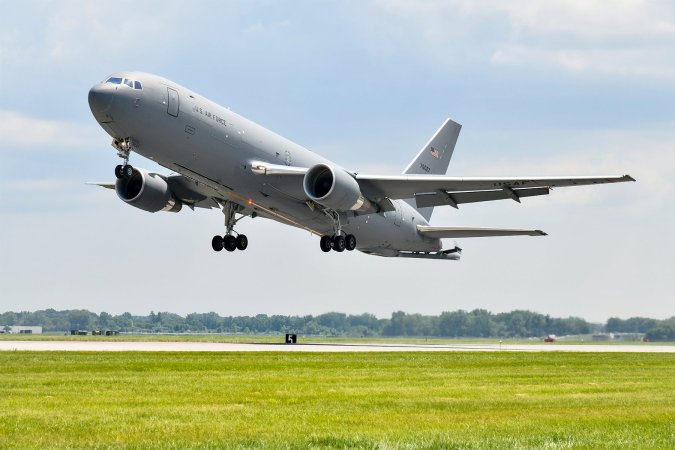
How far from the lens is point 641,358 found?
43812 millimetres

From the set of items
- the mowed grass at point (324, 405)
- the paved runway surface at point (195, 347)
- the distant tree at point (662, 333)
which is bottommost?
the mowed grass at point (324, 405)

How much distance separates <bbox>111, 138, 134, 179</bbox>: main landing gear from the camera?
39094 mm

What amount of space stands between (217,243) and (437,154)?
1834 cm

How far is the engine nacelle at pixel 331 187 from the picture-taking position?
43875mm

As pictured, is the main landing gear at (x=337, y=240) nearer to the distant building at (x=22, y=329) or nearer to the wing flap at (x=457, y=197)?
the wing flap at (x=457, y=197)

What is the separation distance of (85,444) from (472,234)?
44.5 m

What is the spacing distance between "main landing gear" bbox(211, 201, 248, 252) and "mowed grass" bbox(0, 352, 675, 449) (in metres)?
17.1

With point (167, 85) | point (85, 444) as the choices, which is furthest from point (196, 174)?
point (85, 444)

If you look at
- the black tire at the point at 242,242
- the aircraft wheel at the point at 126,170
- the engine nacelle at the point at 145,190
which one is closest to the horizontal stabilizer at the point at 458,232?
the black tire at the point at 242,242

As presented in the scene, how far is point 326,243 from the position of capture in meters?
50.6

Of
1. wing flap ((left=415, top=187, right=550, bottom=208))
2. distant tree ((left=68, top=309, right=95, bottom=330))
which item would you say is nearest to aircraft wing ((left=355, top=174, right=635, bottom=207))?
wing flap ((left=415, top=187, right=550, bottom=208))

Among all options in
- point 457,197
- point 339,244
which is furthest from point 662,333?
point 339,244

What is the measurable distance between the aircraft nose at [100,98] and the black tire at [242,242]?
15576 millimetres

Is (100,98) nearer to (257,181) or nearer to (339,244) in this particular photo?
(257,181)
